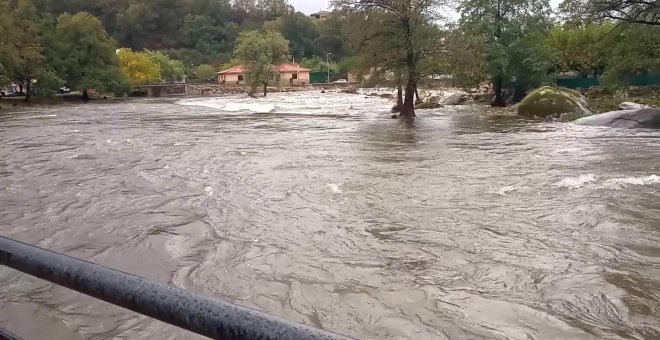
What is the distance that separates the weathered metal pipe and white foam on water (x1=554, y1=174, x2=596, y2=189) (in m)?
Answer: 8.22

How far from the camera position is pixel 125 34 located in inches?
4889

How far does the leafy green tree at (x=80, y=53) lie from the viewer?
176 ft

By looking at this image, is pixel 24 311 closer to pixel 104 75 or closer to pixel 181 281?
pixel 181 281

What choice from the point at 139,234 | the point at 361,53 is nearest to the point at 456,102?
the point at 361,53

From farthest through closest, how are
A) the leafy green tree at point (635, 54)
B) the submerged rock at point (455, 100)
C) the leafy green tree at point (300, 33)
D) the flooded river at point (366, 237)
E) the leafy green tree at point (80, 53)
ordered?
the leafy green tree at point (300, 33) < the leafy green tree at point (80, 53) < the submerged rock at point (455, 100) < the leafy green tree at point (635, 54) < the flooded river at point (366, 237)

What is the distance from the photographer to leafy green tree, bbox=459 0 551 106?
31141 millimetres

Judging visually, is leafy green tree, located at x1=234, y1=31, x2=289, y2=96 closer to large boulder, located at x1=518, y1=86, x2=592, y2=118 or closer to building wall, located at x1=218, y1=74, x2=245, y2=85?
building wall, located at x1=218, y1=74, x2=245, y2=85

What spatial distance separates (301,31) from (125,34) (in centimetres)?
4066

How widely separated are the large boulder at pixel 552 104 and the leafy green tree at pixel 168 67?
8302cm

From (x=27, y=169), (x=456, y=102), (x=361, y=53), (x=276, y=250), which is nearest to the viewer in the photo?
(x=276, y=250)

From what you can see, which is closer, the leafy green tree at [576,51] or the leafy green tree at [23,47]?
the leafy green tree at [576,51]

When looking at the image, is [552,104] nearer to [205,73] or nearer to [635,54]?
[635,54]

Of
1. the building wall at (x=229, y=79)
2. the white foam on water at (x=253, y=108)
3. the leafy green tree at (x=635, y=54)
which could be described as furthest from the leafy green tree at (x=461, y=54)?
the building wall at (x=229, y=79)

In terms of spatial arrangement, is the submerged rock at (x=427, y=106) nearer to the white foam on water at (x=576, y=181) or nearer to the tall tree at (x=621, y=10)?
the tall tree at (x=621, y=10)
